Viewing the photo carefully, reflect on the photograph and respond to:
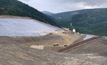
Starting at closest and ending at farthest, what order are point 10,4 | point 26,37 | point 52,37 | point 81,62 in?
point 81,62
point 26,37
point 52,37
point 10,4

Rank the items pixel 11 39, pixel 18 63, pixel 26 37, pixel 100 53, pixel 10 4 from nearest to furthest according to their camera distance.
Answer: pixel 18 63 < pixel 100 53 < pixel 11 39 < pixel 26 37 < pixel 10 4

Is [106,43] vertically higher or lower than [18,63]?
lower

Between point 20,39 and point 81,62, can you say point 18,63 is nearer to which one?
point 81,62

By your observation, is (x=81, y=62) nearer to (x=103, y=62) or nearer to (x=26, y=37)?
(x=103, y=62)

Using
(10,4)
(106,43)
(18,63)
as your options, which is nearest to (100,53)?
(106,43)

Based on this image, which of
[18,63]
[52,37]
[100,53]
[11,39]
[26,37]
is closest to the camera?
[18,63]

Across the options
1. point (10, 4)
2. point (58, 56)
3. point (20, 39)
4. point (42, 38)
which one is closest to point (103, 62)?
point (58, 56)

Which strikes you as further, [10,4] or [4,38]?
[10,4]

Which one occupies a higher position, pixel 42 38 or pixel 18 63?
pixel 18 63

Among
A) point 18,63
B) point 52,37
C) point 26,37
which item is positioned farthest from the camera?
point 52,37
